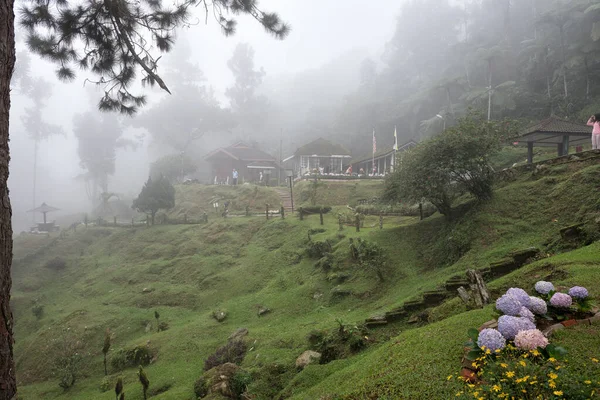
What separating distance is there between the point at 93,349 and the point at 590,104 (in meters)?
39.6

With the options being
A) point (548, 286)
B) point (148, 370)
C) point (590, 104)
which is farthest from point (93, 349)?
point (590, 104)

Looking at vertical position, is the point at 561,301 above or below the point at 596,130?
below

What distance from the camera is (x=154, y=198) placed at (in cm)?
3086

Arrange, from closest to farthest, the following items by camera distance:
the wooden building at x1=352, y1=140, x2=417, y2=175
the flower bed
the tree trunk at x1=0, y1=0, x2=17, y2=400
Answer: the flower bed
the tree trunk at x1=0, y1=0, x2=17, y2=400
the wooden building at x1=352, y1=140, x2=417, y2=175

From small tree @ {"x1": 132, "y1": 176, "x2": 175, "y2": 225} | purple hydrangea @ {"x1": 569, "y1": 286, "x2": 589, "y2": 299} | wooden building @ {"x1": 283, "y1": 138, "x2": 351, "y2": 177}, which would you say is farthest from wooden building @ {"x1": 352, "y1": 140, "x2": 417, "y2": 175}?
purple hydrangea @ {"x1": 569, "y1": 286, "x2": 589, "y2": 299}

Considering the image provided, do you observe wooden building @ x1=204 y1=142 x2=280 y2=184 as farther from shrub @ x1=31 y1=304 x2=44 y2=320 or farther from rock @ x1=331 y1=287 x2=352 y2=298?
rock @ x1=331 y1=287 x2=352 y2=298

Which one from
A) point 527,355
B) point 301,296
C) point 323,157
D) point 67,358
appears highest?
point 323,157

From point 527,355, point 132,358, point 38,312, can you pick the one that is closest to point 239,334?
point 132,358

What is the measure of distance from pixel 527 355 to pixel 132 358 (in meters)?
11.3

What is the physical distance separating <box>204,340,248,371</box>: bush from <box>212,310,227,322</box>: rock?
312 cm

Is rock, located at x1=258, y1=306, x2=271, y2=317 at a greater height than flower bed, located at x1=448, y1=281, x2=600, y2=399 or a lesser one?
lesser

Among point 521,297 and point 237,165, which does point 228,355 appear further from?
point 237,165

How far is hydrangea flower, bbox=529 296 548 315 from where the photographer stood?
4.08 metres

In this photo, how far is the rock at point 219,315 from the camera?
12.6 metres
